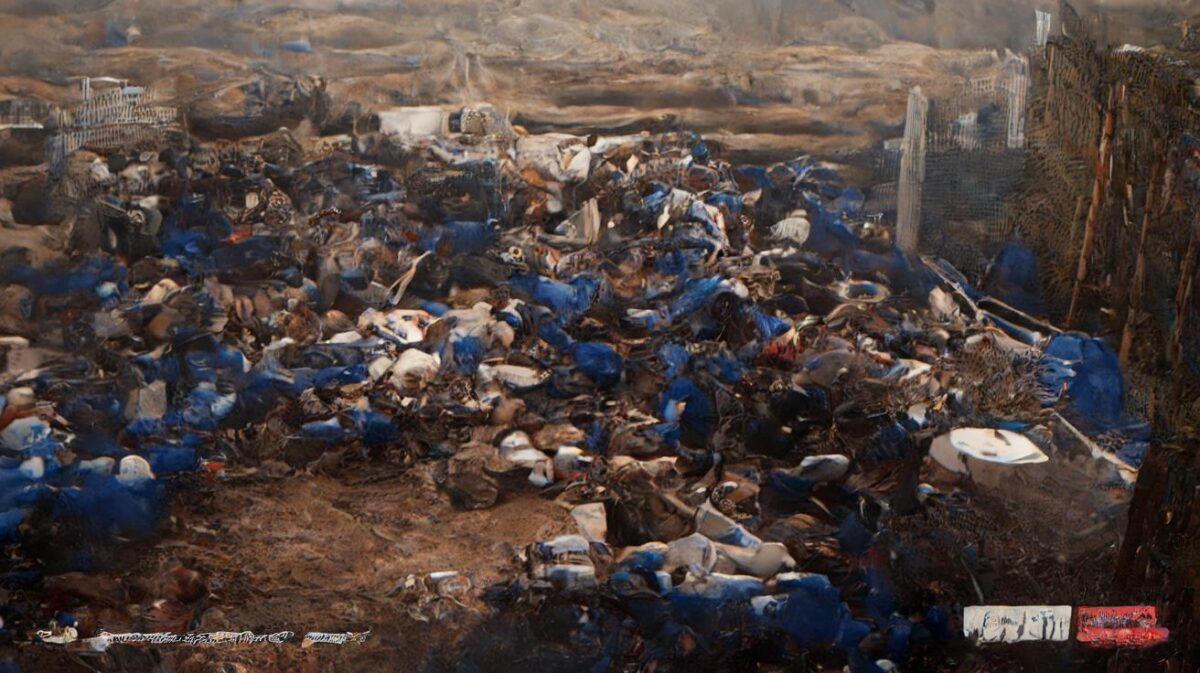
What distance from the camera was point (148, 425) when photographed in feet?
13.1

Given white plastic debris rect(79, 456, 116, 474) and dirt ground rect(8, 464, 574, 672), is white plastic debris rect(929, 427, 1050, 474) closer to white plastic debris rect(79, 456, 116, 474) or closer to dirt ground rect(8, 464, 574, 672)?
dirt ground rect(8, 464, 574, 672)

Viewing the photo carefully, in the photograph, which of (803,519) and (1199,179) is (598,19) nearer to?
(803,519)

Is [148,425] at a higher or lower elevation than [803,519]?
higher

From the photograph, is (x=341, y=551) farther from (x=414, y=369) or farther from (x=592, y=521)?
(x=592, y=521)

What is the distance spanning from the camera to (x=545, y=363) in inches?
158

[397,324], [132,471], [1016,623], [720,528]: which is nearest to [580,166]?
[397,324]

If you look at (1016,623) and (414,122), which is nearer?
(414,122)

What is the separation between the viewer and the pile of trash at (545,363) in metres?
3.98

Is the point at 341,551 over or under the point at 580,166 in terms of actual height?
under

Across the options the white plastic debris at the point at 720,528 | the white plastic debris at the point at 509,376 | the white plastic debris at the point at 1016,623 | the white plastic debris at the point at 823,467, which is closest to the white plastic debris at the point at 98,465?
the white plastic debris at the point at 509,376

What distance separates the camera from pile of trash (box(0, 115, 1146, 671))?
3.98 metres

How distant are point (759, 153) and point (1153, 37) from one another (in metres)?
1.52

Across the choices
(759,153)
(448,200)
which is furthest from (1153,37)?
(448,200)

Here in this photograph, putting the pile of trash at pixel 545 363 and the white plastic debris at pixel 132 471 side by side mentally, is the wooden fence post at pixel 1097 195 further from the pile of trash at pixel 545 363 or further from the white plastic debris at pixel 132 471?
the white plastic debris at pixel 132 471
